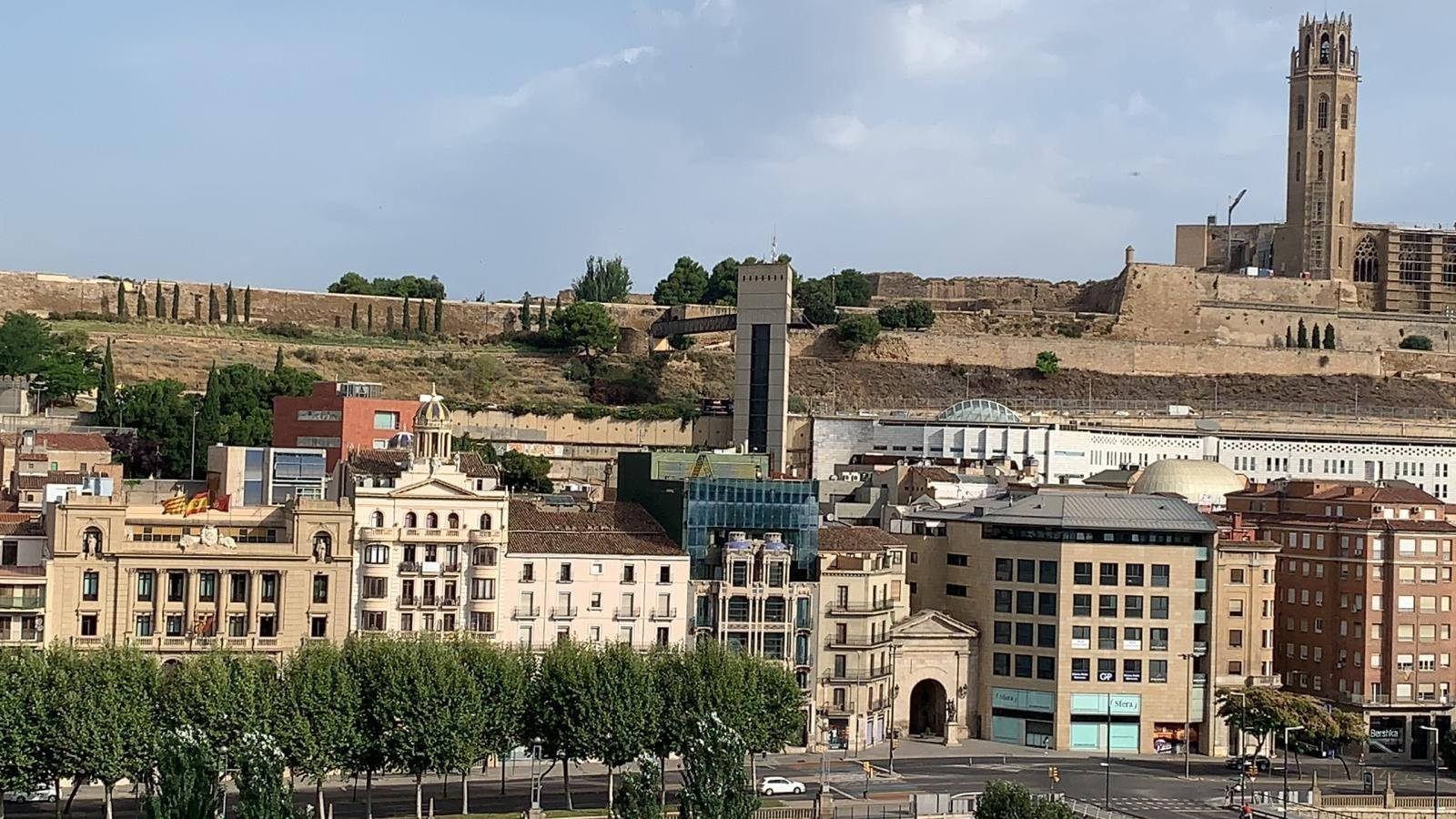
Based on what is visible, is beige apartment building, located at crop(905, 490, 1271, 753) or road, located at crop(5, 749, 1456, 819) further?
beige apartment building, located at crop(905, 490, 1271, 753)

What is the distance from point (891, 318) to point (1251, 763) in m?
84.7

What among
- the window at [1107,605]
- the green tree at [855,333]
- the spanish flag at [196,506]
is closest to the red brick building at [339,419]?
the spanish flag at [196,506]

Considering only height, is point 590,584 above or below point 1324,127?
below

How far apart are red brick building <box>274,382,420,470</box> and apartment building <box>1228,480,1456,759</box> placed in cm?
3876

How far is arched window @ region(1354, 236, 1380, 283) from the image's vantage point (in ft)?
607

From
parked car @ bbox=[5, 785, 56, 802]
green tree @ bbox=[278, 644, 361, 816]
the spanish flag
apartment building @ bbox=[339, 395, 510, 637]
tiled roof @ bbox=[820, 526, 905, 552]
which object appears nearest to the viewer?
green tree @ bbox=[278, 644, 361, 816]

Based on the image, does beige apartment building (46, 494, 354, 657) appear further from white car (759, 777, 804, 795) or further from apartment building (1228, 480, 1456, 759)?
apartment building (1228, 480, 1456, 759)

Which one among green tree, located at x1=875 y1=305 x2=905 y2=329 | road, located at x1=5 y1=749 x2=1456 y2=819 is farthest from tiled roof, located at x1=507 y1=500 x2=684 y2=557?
green tree, located at x1=875 y1=305 x2=905 y2=329

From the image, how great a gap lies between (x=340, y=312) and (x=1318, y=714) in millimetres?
89756

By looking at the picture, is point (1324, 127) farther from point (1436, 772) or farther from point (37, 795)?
point (37, 795)

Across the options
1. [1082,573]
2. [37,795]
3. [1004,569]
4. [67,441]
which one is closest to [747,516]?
[1004,569]

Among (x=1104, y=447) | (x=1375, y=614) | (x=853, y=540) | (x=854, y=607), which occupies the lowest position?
(x=1375, y=614)

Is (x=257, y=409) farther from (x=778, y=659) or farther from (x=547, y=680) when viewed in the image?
(x=547, y=680)

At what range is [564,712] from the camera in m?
69.2
